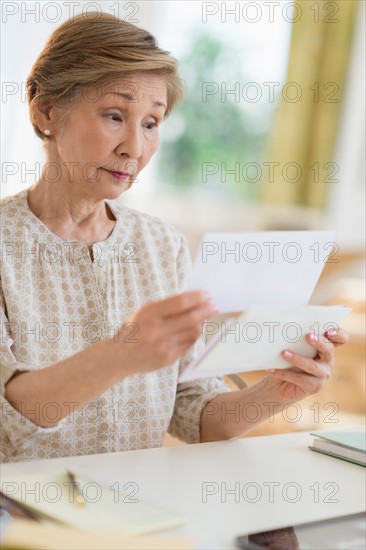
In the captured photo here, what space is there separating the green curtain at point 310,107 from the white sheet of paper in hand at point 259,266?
4.69 m

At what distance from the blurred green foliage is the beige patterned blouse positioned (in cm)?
396

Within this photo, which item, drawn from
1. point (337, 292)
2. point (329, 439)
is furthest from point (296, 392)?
point (337, 292)

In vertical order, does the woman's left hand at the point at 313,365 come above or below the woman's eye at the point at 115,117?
below

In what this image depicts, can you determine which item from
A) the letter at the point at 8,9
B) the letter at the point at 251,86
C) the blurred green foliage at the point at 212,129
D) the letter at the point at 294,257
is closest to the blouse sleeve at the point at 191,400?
the letter at the point at 294,257

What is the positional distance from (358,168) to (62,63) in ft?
15.0

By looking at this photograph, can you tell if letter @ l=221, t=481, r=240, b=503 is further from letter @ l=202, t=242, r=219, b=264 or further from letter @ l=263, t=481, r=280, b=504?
letter @ l=202, t=242, r=219, b=264

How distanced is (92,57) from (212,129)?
434 cm

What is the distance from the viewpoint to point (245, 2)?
5.80 metres

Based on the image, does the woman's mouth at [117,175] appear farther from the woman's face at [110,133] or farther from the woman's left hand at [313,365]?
the woman's left hand at [313,365]

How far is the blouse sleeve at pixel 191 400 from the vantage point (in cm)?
192

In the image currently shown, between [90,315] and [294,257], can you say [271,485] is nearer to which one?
[294,257]

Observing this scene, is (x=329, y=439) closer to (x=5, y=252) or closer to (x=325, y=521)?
(x=325, y=521)

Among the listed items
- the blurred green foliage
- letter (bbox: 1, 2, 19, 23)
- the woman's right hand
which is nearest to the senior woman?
the woman's right hand

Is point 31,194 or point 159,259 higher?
point 31,194
